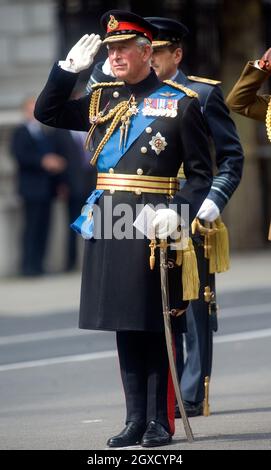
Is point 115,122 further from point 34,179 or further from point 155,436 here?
point 34,179

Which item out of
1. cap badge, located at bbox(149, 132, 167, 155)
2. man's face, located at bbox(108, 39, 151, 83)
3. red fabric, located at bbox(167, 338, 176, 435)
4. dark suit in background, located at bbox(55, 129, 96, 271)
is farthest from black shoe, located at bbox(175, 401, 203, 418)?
dark suit in background, located at bbox(55, 129, 96, 271)

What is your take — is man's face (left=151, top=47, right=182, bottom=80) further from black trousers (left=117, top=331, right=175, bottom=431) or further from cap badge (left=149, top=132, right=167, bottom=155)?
black trousers (left=117, top=331, right=175, bottom=431)

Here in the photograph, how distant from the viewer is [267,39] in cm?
2081

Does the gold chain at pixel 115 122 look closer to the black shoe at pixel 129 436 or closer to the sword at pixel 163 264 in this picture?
the sword at pixel 163 264

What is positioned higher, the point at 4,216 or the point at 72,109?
the point at 72,109

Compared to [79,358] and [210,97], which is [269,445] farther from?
[79,358]

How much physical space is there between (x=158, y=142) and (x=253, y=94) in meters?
0.64

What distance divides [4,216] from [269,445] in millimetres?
10998

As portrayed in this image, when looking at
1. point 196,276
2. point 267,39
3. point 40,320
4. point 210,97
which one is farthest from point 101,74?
point 267,39

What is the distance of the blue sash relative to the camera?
7.65 m

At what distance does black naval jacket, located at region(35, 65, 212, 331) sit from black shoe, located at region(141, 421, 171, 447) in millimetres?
464

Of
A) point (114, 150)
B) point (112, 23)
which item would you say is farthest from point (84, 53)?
point (114, 150)

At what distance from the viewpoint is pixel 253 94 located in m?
7.99
